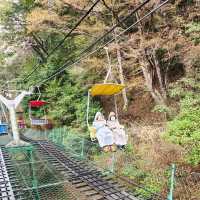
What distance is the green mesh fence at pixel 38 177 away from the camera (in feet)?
27.2

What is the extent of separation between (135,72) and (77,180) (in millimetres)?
7147

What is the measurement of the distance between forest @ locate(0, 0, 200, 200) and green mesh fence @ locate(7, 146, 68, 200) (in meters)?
1.86

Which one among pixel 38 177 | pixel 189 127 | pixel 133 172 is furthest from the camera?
pixel 38 177

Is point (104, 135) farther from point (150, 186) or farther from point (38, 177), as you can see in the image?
point (38, 177)

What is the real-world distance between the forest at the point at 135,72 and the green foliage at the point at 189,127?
3 cm

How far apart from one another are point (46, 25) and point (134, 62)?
193 inches

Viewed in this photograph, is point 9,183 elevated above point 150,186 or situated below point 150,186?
above

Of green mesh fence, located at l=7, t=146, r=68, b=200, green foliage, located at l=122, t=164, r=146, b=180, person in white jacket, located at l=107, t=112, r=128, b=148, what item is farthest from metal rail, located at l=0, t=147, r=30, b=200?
green foliage, located at l=122, t=164, r=146, b=180

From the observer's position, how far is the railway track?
7512 mm

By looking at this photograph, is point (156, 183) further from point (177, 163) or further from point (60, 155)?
point (60, 155)

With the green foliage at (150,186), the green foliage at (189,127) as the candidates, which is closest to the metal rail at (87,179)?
the green foliage at (150,186)

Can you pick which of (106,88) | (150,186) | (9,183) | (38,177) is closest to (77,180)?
(9,183)

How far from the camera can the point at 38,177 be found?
11.8 metres

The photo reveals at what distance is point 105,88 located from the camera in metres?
8.23
